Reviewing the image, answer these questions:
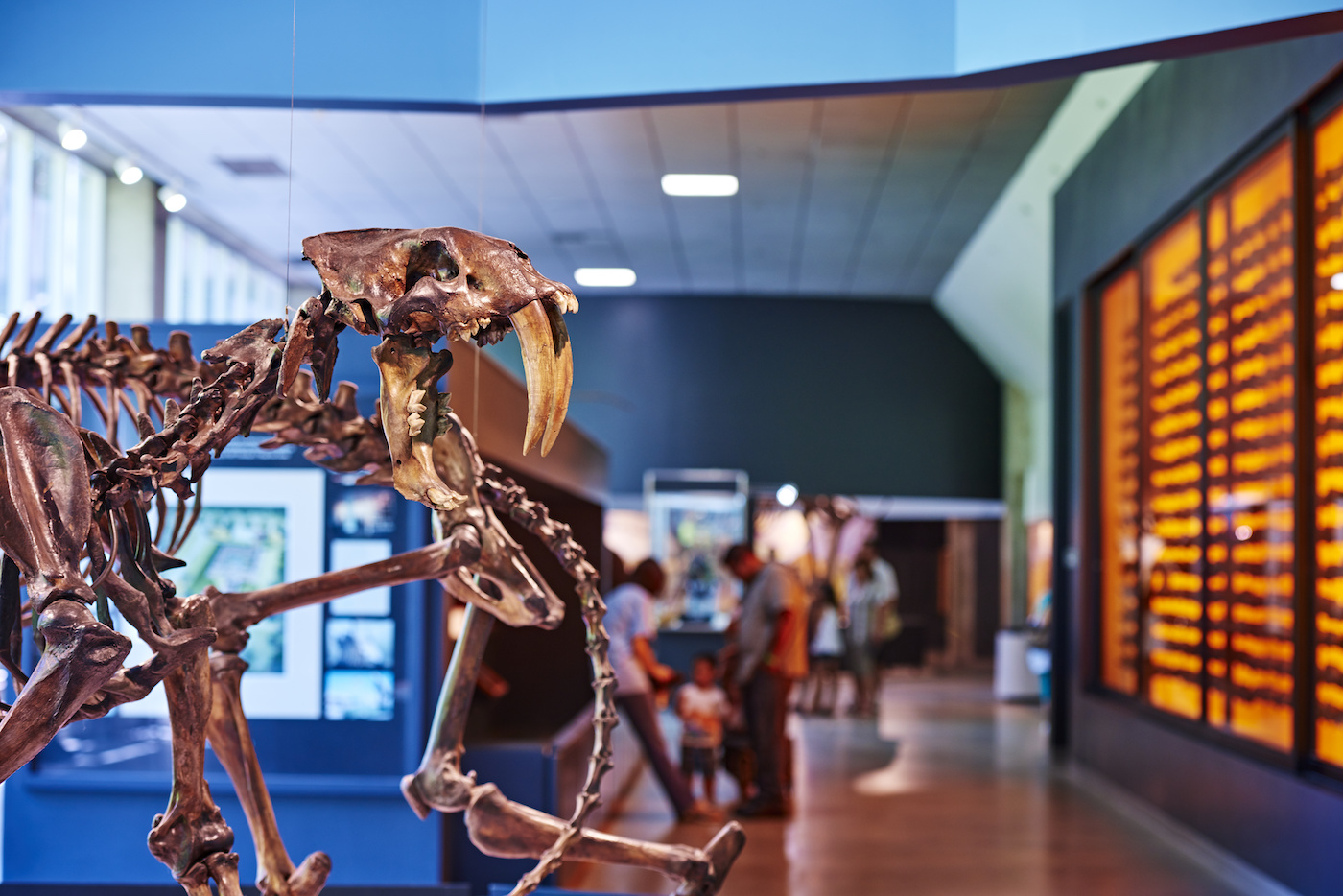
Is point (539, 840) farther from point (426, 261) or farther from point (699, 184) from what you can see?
point (699, 184)

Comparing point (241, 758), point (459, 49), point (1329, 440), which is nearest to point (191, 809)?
point (241, 758)

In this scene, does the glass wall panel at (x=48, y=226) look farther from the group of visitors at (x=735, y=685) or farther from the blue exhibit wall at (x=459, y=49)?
the group of visitors at (x=735, y=685)

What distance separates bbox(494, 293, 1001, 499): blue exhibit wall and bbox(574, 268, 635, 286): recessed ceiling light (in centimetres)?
60

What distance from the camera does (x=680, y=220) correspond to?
11.2 meters

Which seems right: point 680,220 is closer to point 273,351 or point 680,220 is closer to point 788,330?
point 788,330

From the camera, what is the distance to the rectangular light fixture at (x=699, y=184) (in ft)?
32.1

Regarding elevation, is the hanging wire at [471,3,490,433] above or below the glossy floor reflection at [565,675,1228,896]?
above

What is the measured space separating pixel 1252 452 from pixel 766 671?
8.54ft

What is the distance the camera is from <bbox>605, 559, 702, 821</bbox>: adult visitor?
247 inches

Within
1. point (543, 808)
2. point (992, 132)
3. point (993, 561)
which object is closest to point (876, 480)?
point (993, 561)

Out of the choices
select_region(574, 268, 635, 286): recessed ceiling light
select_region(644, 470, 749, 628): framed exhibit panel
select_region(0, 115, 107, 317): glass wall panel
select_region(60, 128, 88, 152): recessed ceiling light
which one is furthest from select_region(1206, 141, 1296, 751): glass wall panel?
select_region(644, 470, 749, 628): framed exhibit panel

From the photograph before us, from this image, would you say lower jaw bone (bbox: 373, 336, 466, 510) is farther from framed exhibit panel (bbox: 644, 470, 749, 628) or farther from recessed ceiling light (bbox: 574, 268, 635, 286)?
framed exhibit panel (bbox: 644, 470, 749, 628)

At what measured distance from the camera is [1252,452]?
18.1 feet

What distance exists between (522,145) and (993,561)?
10683mm
